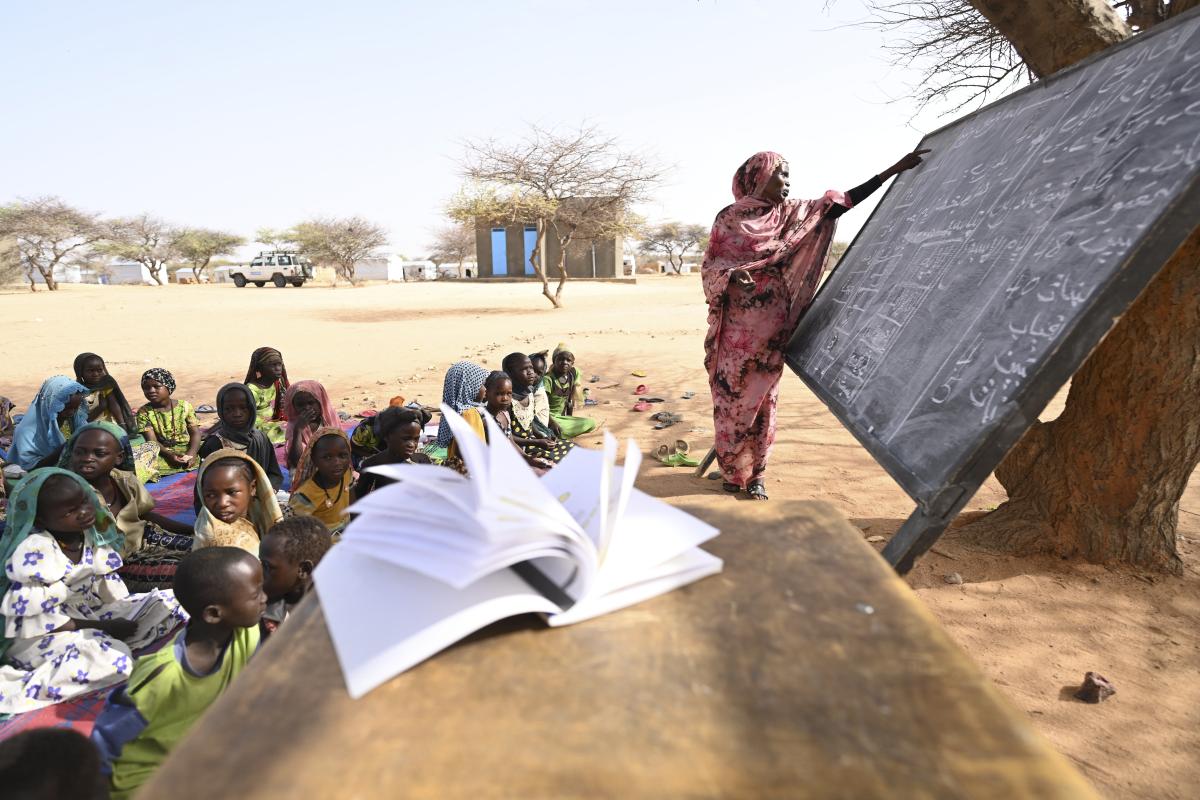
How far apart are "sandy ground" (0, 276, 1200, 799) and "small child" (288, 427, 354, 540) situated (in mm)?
2109

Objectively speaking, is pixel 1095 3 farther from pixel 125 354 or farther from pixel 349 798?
pixel 125 354

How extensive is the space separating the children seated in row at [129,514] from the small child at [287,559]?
3.97 feet

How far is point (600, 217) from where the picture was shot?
22.5 metres

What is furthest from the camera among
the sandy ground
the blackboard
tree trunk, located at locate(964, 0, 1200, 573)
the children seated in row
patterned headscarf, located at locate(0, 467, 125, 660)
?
the children seated in row

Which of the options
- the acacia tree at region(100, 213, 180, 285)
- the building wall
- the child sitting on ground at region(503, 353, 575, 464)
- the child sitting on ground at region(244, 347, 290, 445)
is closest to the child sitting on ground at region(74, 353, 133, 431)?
the child sitting on ground at region(244, 347, 290, 445)

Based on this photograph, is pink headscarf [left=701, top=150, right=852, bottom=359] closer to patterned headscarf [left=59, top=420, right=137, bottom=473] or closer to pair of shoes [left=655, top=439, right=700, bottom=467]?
pair of shoes [left=655, top=439, right=700, bottom=467]

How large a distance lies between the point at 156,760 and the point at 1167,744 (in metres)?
3.10

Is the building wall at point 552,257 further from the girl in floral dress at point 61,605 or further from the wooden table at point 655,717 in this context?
the wooden table at point 655,717

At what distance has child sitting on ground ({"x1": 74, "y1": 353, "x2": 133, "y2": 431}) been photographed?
524 centimetres

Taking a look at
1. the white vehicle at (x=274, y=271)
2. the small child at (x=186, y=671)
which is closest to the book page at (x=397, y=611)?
the small child at (x=186, y=671)

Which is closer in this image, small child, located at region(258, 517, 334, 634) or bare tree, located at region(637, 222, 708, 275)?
small child, located at region(258, 517, 334, 634)

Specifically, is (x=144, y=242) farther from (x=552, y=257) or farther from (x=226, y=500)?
(x=226, y=500)

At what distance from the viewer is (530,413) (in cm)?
541

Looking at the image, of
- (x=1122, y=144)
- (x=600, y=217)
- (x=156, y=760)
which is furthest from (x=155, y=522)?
(x=600, y=217)
